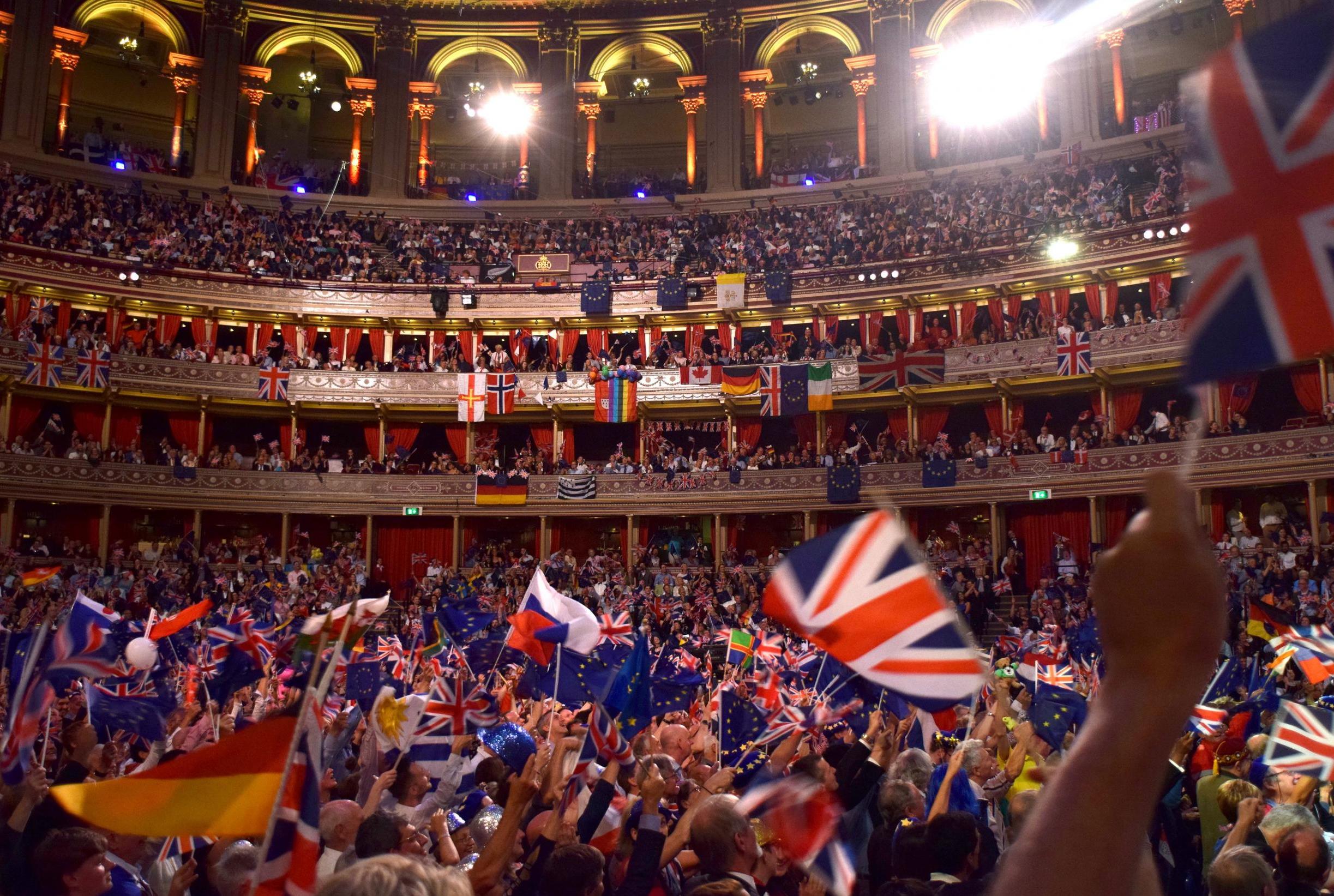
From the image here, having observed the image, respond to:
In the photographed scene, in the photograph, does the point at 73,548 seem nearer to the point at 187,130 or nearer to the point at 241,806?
the point at 187,130

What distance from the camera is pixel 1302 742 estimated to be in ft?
23.5

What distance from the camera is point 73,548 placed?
33719 mm

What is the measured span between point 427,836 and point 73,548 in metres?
32.1

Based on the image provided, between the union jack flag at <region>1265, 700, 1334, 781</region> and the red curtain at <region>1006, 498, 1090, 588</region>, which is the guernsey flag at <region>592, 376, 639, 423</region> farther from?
the union jack flag at <region>1265, 700, 1334, 781</region>

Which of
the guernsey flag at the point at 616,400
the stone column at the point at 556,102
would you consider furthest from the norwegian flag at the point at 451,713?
the stone column at the point at 556,102

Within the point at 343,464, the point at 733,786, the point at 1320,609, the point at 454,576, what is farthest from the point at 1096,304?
the point at 733,786

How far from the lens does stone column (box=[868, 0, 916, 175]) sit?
132 ft

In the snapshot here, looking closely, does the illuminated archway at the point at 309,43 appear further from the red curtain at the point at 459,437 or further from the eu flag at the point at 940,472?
the eu flag at the point at 940,472

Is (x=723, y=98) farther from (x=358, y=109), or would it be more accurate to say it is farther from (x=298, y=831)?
(x=298, y=831)

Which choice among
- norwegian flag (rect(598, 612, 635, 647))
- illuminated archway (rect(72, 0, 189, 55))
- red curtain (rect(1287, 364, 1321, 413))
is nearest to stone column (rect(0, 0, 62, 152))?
illuminated archway (rect(72, 0, 189, 55))

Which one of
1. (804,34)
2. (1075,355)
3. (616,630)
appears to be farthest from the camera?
(804,34)

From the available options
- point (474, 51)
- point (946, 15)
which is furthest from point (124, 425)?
point (946, 15)

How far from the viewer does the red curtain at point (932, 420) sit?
117 feet

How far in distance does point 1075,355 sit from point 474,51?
83.8 ft
